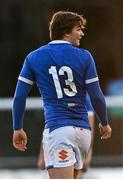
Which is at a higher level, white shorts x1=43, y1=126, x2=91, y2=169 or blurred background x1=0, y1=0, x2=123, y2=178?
white shorts x1=43, y1=126, x2=91, y2=169

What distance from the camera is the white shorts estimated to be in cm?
814

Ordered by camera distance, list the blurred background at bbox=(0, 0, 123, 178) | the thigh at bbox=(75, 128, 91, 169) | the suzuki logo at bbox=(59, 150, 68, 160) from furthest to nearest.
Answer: the blurred background at bbox=(0, 0, 123, 178), the thigh at bbox=(75, 128, 91, 169), the suzuki logo at bbox=(59, 150, 68, 160)

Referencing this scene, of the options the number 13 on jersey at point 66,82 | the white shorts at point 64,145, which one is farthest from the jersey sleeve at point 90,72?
the white shorts at point 64,145

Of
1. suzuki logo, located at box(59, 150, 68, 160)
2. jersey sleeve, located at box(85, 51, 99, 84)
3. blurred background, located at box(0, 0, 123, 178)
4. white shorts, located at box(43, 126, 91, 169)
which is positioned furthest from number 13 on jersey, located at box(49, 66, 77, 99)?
blurred background, located at box(0, 0, 123, 178)

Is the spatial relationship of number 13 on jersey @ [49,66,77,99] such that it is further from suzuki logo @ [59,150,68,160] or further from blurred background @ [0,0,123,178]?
blurred background @ [0,0,123,178]

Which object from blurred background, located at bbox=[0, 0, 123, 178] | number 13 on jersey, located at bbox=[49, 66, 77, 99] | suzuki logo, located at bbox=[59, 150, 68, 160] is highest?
number 13 on jersey, located at bbox=[49, 66, 77, 99]

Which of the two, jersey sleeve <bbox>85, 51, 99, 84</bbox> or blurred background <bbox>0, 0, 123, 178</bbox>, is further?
blurred background <bbox>0, 0, 123, 178</bbox>

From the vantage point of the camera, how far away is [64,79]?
27.0 ft

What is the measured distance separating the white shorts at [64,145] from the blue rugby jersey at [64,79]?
0.20 ft

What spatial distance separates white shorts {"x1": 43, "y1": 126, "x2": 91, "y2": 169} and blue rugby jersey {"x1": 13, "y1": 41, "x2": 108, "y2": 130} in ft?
0.20

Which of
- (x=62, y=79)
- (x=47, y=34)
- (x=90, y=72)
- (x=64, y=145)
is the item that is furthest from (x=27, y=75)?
(x=47, y=34)

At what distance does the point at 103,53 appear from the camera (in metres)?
24.5

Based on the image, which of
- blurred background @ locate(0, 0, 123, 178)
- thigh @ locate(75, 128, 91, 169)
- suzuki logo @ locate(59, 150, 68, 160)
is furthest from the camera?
blurred background @ locate(0, 0, 123, 178)

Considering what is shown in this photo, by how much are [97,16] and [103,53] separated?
37.1 inches
